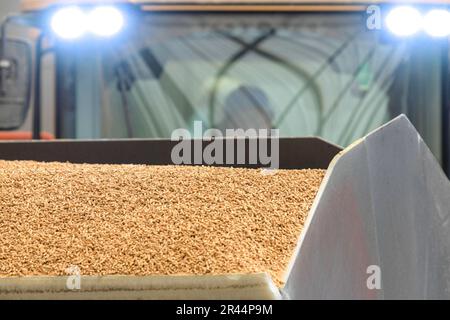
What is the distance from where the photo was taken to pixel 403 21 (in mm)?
3195

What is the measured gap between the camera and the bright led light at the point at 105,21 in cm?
315

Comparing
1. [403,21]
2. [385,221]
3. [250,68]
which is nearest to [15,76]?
[250,68]

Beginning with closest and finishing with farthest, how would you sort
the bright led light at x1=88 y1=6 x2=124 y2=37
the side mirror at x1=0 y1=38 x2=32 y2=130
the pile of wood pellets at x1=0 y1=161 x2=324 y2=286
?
the pile of wood pellets at x1=0 y1=161 x2=324 y2=286 < the side mirror at x1=0 y1=38 x2=32 y2=130 < the bright led light at x1=88 y1=6 x2=124 y2=37

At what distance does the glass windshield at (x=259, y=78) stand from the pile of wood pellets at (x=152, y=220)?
1427 millimetres

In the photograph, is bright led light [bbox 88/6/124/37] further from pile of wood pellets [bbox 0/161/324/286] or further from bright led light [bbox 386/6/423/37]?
pile of wood pellets [bbox 0/161/324/286]

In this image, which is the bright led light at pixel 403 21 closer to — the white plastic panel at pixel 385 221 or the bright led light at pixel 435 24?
the bright led light at pixel 435 24

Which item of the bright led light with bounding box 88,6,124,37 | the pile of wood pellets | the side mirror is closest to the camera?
the pile of wood pellets

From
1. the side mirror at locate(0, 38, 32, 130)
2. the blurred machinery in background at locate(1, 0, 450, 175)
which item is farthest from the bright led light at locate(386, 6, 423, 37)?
the side mirror at locate(0, 38, 32, 130)

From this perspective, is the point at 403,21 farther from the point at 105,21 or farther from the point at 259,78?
the point at 105,21

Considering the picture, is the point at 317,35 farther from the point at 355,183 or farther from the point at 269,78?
the point at 355,183

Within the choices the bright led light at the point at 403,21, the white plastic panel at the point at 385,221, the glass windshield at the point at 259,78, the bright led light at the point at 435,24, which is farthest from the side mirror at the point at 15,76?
the white plastic panel at the point at 385,221

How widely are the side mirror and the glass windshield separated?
0.67 ft

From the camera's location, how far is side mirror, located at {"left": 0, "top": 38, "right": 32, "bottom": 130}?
118 inches

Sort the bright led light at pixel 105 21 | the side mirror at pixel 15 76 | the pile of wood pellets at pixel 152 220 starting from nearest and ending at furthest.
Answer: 1. the pile of wood pellets at pixel 152 220
2. the side mirror at pixel 15 76
3. the bright led light at pixel 105 21
